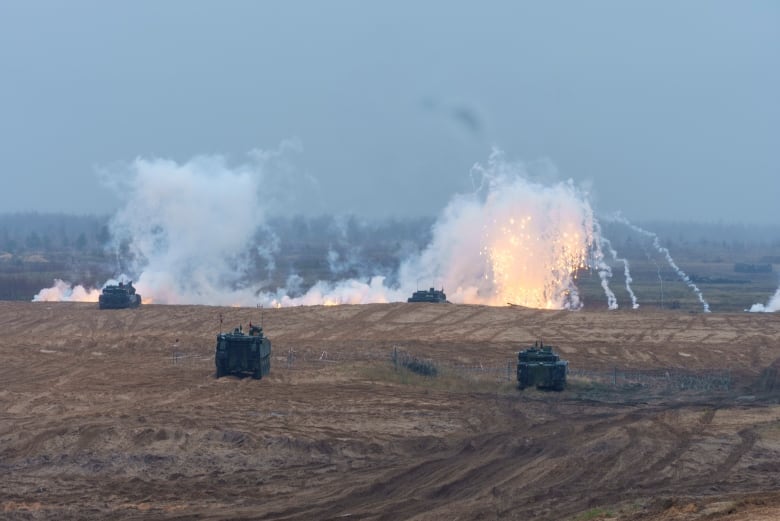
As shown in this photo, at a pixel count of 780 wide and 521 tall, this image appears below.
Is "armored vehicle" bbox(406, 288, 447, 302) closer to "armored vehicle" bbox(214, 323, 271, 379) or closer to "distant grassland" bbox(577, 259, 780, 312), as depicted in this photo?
"distant grassland" bbox(577, 259, 780, 312)

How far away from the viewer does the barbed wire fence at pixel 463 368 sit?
48.9 meters

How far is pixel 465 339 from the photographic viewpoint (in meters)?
66.8

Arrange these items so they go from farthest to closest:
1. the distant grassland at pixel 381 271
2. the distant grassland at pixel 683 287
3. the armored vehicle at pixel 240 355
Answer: the distant grassland at pixel 381 271 → the distant grassland at pixel 683 287 → the armored vehicle at pixel 240 355

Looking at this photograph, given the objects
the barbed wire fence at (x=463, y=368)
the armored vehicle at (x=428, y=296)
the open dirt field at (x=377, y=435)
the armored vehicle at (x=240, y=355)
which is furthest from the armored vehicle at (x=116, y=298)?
the armored vehicle at (x=240, y=355)

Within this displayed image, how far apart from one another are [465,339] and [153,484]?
131 feet

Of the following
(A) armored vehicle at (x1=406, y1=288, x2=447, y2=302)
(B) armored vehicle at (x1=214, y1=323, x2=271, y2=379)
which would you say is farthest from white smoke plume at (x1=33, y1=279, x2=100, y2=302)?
(B) armored vehicle at (x1=214, y1=323, x2=271, y2=379)

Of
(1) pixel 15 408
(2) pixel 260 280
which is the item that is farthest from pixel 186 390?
(2) pixel 260 280

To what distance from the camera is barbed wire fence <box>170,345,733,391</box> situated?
1927 inches

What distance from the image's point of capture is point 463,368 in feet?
175

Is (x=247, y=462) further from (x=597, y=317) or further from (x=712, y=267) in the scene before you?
(x=712, y=267)

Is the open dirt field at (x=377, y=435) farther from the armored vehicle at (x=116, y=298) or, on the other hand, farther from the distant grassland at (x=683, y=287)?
the distant grassland at (x=683, y=287)

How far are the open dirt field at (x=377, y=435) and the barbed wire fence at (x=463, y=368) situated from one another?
347 millimetres

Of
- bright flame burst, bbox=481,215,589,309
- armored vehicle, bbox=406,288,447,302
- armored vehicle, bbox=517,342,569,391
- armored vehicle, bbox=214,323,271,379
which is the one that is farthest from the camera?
bright flame burst, bbox=481,215,589,309

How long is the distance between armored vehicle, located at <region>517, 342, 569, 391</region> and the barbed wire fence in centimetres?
288
